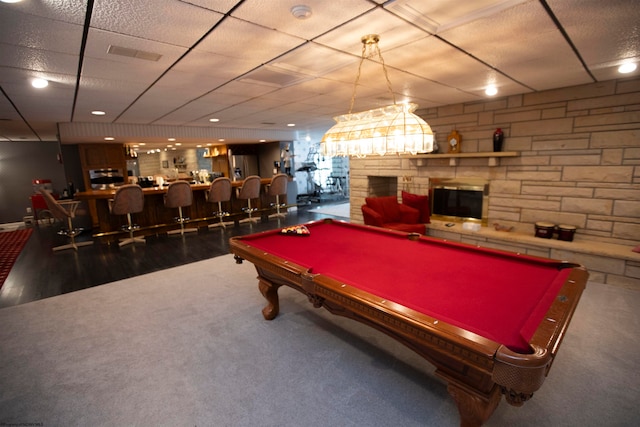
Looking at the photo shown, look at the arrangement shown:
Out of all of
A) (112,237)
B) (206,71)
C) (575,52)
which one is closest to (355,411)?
(206,71)

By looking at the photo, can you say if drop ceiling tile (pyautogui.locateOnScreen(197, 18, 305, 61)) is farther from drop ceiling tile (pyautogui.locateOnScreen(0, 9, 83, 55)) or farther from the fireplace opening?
the fireplace opening

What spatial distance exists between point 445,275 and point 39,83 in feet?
13.9

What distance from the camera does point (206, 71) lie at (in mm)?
2791

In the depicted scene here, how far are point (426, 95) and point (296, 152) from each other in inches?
292

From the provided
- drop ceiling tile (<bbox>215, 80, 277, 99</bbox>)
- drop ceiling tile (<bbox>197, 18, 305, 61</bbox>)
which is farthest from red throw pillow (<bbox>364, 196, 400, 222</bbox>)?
drop ceiling tile (<bbox>197, 18, 305, 61</bbox>)

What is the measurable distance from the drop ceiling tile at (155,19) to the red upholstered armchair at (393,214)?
3.38 metres

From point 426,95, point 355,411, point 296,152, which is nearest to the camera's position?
point 355,411

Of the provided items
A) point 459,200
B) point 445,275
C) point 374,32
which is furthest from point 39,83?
point 459,200

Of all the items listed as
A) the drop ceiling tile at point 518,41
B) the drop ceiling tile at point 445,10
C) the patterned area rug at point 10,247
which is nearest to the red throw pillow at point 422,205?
the drop ceiling tile at point 518,41

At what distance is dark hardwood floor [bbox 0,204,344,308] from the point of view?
3.71 metres

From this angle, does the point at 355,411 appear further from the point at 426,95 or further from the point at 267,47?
the point at 426,95

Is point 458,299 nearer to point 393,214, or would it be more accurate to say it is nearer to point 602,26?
point 602,26

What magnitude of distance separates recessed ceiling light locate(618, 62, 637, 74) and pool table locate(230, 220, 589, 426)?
2441 mm

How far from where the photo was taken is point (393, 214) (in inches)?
194
